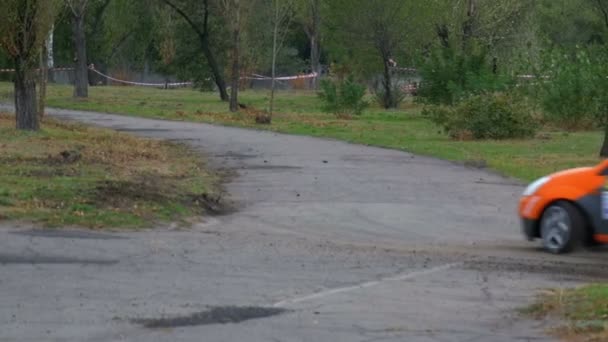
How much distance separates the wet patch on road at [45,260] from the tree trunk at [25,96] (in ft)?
44.7

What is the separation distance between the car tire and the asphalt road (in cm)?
17

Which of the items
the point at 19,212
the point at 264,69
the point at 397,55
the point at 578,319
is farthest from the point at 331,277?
the point at 264,69

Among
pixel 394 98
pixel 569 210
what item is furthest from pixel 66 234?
pixel 394 98

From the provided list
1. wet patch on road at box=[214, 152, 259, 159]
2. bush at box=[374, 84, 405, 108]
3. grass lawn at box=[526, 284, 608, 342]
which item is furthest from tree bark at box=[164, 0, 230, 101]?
grass lawn at box=[526, 284, 608, 342]

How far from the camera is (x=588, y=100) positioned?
3369 cm

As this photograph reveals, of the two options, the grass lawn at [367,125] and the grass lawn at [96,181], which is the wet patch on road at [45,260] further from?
the grass lawn at [367,125]

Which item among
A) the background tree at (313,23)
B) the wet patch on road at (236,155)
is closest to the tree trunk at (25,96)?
the wet patch on road at (236,155)

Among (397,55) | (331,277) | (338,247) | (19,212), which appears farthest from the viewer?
(397,55)

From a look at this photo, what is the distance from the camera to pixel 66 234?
13328mm

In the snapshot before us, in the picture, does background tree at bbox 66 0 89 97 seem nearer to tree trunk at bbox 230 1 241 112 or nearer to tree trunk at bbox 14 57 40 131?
tree trunk at bbox 230 1 241 112

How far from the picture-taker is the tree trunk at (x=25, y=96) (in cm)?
2495

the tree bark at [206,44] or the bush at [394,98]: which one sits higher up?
Answer: the tree bark at [206,44]

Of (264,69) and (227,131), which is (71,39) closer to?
(264,69)

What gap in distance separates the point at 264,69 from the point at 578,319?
193ft
